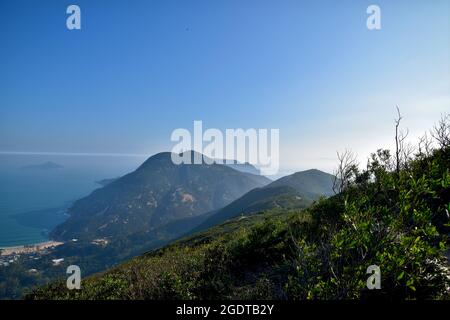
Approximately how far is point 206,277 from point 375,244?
8.24 metres

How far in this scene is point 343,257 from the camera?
25.0 ft

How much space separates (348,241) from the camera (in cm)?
682

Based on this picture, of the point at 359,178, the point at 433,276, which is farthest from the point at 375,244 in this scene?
the point at 359,178

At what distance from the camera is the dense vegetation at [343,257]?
21.1 ft

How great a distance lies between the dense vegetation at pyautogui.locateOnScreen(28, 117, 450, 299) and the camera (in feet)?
21.1
